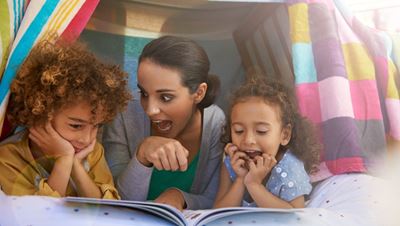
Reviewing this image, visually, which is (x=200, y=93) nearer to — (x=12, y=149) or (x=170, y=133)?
(x=170, y=133)

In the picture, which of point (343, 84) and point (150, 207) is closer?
point (150, 207)

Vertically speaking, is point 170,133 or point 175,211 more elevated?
point 170,133

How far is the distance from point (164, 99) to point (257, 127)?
160 millimetres

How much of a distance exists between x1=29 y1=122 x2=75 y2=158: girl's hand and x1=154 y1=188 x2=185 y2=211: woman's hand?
0.53ft

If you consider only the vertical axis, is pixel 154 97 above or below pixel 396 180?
above

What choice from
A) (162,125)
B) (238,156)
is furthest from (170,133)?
(238,156)

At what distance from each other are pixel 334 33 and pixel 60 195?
0.54 metres

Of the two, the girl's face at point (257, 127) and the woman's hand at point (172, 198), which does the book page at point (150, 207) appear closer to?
the woman's hand at point (172, 198)

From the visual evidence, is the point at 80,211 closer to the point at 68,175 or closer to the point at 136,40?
the point at 68,175

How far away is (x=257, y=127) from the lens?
3.43 feet

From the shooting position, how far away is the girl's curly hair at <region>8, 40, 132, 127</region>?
1.00m

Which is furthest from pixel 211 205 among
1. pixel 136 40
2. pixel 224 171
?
pixel 136 40

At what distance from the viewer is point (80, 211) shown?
98 cm

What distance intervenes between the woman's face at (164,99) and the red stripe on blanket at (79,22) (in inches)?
4.5
